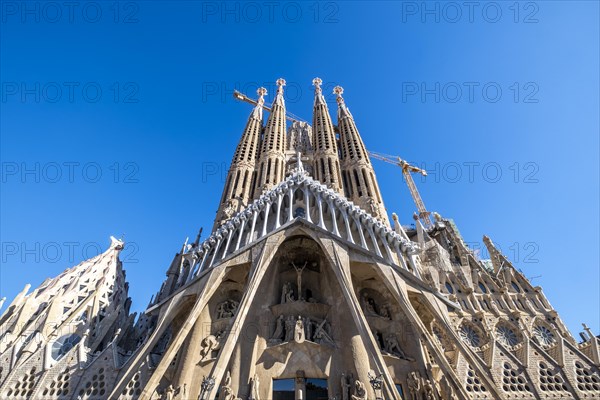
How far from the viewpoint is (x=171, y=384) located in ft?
43.3

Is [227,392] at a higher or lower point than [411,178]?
lower

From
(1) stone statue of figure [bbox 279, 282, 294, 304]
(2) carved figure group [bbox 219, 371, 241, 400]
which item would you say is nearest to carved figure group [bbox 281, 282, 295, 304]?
(1) stone statue of figure [bbox 279, 282, 294, 304]

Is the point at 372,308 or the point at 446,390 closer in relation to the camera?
the point at 446,390

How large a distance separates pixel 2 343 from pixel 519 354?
24.4 meters

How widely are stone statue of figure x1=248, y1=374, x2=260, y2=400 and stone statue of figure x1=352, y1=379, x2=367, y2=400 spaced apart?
11.7ft

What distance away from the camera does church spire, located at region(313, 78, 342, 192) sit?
24.4m

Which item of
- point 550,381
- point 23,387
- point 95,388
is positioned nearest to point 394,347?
point 550,381

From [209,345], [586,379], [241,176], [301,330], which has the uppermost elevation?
[241,176]

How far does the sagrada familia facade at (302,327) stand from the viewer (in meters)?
12.5

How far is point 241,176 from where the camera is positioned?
81.9ft

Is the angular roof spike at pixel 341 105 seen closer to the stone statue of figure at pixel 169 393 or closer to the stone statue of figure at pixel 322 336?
the stone statue of figure at pixel 322 336

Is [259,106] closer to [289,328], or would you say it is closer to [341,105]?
[341,105]

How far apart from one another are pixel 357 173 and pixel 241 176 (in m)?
8.62

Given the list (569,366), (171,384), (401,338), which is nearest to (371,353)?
(401,338)
